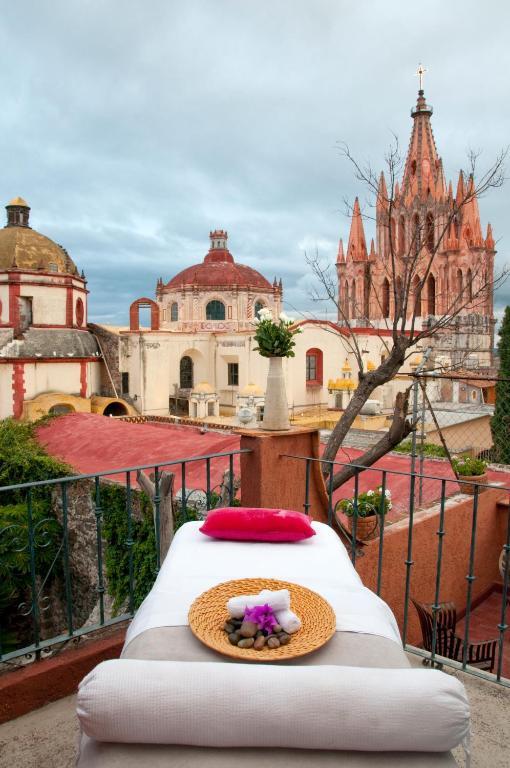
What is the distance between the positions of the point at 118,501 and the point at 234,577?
8.98 metres

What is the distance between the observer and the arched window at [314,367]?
29.9 meters

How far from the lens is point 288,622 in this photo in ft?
6.33

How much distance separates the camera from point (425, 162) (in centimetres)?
3869

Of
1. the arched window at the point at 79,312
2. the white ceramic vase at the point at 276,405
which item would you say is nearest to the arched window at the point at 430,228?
the white ceramic vase at the point at 276,405

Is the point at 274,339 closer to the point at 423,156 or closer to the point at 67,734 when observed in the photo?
the point at 67,734

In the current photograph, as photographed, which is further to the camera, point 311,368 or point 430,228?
point 311,368

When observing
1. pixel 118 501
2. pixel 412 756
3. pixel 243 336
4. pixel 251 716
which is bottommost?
pixel 118 501

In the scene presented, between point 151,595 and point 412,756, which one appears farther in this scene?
point 151,595

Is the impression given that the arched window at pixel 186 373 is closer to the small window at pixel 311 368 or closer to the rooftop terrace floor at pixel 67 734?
the small window at pixel 311 368

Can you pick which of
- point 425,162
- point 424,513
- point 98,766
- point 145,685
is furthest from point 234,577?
point 425,162

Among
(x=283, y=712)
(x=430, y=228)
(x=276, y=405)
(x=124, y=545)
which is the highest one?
(x=430, y=228)

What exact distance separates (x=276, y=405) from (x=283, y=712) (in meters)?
2.72

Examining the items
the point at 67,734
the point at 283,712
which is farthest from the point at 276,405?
the point at 283,712

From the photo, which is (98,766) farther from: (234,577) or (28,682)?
(28,682)
